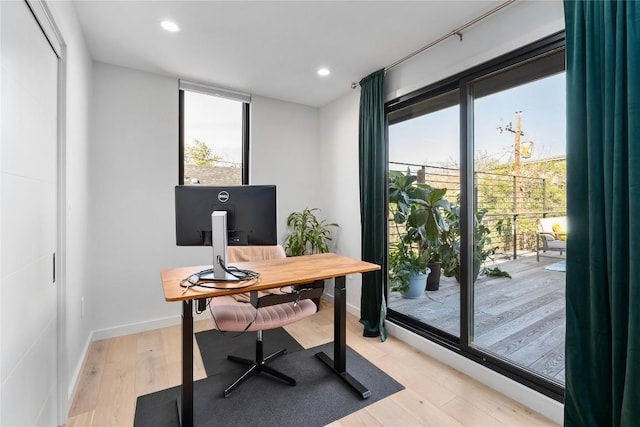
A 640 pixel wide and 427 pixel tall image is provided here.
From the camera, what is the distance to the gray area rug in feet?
5.68

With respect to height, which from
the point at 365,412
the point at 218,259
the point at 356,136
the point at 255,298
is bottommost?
the point at 365,412

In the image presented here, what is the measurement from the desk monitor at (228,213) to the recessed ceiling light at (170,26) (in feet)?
4.28

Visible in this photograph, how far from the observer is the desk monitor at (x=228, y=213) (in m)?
1.79

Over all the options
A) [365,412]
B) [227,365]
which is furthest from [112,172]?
[365,412]

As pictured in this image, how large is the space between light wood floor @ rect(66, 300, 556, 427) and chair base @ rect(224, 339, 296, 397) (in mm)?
310

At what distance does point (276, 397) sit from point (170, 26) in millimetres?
2737

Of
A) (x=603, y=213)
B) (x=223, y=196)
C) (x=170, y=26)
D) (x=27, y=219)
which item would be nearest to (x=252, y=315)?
(x=223, y=196)

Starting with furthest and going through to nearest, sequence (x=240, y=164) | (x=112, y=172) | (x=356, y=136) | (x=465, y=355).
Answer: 1. (x=240, y=164)
2. (x=356, y=136)
3. (x=112, y=172)
4. (x=465, y=355)

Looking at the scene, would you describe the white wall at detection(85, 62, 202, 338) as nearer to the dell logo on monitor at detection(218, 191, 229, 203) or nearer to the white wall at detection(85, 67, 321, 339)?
the white wall at detection(85, 67, 321, 339)

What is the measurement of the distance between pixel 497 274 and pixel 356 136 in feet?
6.40

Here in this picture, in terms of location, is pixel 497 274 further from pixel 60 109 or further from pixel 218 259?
pixel 60 109

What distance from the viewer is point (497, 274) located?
2.28 m

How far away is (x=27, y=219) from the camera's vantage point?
1.30m

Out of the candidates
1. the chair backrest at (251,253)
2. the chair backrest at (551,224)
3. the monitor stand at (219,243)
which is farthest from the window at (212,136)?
the chair backrest at (551,224)
